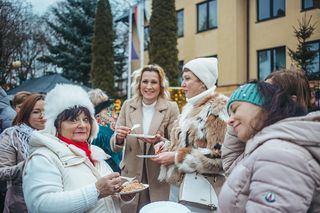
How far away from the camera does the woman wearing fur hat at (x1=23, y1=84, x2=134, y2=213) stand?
2.25 m

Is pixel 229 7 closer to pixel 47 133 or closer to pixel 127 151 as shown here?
pixel 127 151

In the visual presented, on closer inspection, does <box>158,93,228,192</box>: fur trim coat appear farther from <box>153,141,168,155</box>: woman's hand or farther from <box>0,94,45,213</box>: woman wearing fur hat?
<box>0,94,45,213</box>: woman wearing fur hat

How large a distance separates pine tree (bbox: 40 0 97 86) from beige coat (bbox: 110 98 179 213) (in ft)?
69.3

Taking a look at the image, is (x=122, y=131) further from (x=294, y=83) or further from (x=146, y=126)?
(x=294, y=83)

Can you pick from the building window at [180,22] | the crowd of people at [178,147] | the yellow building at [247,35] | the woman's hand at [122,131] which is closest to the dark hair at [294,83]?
the crowd of people at [178,147]

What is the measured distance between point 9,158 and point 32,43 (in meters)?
26.5

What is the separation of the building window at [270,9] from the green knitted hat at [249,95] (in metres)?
15.2

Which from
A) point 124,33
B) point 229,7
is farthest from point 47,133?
point 124,33

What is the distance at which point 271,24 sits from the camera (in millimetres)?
16297

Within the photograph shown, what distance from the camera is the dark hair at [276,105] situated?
5.44 ft

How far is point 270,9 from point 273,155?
16.3 meters

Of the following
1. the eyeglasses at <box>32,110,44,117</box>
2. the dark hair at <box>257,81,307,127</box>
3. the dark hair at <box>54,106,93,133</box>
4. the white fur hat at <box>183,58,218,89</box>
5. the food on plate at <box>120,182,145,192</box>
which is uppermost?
the white fur hat at <box>183,58,218,89</box>

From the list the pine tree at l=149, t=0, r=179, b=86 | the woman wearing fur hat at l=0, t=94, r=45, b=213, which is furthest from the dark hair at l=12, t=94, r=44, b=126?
the pine tree at l=149, t=0, r=179, b=86

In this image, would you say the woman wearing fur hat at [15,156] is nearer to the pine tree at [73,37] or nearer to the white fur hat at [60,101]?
the white fur hat at [60,101]
